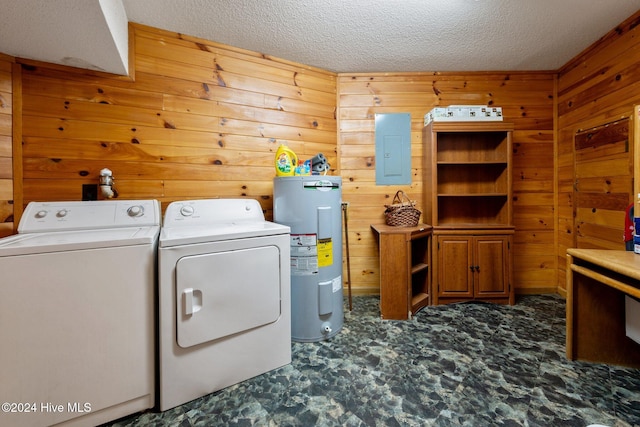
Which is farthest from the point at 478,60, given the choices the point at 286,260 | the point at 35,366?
the point at 35,366

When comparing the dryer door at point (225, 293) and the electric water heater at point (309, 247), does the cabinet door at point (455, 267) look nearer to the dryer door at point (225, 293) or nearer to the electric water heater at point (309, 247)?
the electric water heater at point (309, 247)

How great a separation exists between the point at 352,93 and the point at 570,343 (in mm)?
Answer: 2557

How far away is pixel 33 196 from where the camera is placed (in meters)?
1.72

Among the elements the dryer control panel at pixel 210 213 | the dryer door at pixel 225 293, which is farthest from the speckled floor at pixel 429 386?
the dryer control panel at pixel 210 213

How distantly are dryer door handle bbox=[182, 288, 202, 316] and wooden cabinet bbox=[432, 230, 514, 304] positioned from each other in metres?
1.97

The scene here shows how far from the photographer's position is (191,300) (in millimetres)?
1287

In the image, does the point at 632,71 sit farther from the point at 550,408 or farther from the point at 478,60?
the point at 550,408

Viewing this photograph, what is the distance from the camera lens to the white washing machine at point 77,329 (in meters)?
1.04

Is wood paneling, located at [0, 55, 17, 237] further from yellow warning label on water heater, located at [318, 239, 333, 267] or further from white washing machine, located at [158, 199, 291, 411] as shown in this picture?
yellow warning label on water heater, located at [318, 239, 333, 267]

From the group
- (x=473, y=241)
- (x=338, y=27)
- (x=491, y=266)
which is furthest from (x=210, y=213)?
(x=491, y=266)

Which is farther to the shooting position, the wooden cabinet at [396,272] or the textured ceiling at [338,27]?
the wooden cabinet at [396,272]

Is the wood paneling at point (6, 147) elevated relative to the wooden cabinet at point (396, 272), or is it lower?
elevated

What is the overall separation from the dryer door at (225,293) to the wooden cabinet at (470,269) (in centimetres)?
159

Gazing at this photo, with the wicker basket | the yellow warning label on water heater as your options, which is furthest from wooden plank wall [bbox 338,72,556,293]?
the yellow warning label on water heater
